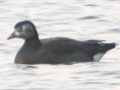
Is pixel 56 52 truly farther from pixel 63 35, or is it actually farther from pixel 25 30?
pixel 63 35

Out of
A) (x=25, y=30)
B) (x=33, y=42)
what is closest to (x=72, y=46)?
(x=33, y=42)

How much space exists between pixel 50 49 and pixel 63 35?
3.64 metres

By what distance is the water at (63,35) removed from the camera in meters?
16.1

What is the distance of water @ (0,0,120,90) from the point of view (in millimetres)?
16109

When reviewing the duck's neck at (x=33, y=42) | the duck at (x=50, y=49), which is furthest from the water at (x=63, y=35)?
the duck's neck at (x=33, y=42)

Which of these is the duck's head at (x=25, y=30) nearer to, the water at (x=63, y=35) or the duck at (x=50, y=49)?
the duck at (x=50, y=49)

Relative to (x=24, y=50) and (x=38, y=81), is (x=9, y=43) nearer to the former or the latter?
(x=24, y=50)

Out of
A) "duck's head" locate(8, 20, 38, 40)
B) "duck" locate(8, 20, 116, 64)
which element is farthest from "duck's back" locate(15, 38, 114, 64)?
"duck's head" locate(8, 20, 38, 40)

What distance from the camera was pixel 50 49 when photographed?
1817cm

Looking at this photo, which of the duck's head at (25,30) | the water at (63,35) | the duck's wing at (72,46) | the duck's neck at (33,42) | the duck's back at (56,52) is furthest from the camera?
the duck's head at (25,30)

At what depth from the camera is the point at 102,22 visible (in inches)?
933

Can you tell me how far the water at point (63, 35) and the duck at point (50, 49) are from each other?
281 mm

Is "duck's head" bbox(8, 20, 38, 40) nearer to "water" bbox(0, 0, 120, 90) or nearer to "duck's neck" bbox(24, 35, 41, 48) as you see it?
"duck's neck" bbox(24, 35, 41, 48)

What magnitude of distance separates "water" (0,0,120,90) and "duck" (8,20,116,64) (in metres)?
0.28
